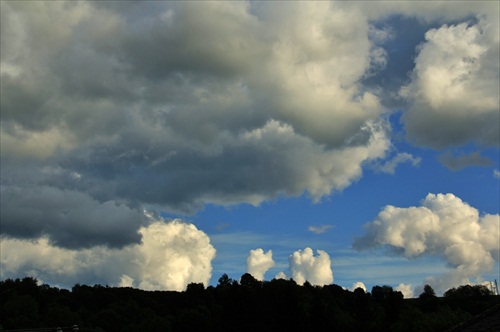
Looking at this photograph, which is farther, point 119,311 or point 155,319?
point 119,311

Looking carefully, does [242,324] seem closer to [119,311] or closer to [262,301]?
[262,301]

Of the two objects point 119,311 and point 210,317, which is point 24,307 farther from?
point 210,317

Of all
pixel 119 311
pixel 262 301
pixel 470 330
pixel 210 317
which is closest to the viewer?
pixel 470 330

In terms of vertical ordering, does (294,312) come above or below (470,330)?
above

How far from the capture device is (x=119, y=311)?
611ft

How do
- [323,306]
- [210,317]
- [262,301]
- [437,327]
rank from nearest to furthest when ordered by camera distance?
[437,327] → [323,306] → [262,301] → [210,317]

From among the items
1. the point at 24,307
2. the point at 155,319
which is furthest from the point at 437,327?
the point at 24,307

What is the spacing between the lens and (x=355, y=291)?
640 feet

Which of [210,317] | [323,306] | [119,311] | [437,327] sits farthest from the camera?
[119,311]

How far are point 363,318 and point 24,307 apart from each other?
93.2 meters

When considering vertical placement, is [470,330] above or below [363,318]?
below

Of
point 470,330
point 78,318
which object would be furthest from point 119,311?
point 470,330

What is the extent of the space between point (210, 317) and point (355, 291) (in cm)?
5088

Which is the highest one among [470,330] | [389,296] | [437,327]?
[389,296]
